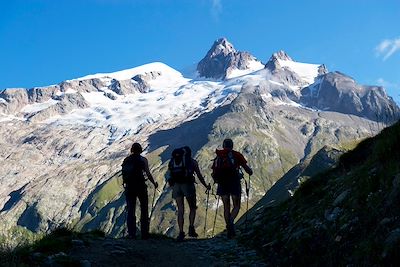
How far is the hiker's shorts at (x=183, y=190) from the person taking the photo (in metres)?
18.6

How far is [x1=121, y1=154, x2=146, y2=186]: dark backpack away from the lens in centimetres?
1807

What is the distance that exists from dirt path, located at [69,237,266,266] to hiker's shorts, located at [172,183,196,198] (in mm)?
2276

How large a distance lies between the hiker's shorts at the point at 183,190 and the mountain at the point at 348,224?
3610 mm

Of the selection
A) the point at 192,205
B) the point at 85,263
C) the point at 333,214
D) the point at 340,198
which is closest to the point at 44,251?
the point at 85,263

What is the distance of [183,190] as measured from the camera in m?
18.6

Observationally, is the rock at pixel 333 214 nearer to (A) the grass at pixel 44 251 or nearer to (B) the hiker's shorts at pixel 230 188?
(A) the grass at pixel 44 251

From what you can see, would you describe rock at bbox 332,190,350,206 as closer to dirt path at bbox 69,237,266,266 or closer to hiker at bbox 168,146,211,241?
dirt path at bbox 69,237,266,266

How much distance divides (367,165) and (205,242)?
7447 mm

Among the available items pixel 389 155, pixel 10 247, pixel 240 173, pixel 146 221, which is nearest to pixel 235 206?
pixel 240 173

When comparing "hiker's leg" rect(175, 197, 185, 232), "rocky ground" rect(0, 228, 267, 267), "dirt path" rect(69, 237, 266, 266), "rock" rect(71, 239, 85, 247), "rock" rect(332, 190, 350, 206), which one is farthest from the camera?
"hiker's leg" rect(175, 197, 185, 232)

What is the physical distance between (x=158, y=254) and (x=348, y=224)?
6272mm

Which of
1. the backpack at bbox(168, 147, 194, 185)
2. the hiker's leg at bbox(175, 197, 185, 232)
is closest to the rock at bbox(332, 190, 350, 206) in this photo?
the backpack at bbox(168, 147, 194, 185)

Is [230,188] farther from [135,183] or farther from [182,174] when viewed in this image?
[135,183]

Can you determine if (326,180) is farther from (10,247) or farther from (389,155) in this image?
(10,247)
